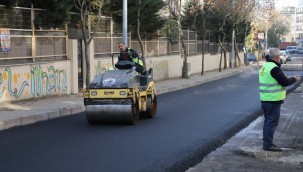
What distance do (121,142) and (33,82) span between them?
7907 millimetres

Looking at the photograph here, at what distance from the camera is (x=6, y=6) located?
49.7 feet

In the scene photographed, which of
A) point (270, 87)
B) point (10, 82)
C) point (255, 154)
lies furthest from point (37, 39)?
point (255, 154)

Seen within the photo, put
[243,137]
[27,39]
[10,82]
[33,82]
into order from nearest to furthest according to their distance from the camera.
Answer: [243,137]
[10,82]
[33,82]
[27,39]

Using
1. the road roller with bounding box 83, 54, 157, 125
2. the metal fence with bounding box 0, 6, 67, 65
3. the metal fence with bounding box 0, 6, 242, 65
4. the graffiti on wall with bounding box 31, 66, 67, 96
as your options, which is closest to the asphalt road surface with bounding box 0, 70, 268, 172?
the road roller with bounding box 83, 54, 157, 125

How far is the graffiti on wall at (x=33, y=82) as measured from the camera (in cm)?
1511

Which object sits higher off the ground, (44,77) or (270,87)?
(270,87)

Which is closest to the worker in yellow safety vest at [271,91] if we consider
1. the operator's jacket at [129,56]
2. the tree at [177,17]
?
the operator's jacket at [129,56]

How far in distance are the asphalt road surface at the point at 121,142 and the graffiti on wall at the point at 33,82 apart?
293cm

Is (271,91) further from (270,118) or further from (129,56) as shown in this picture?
(129,56)

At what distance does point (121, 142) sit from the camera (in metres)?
9.45

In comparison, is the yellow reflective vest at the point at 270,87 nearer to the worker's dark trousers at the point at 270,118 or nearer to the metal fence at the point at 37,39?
the worker's dark trousers at the point at 270,118

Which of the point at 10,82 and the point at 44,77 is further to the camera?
the point at 44,77

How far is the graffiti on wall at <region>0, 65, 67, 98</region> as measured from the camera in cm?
1511

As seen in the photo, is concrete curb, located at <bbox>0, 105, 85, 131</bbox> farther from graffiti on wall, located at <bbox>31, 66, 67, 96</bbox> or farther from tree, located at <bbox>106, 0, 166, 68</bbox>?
tree, located at <bbox>106, 0, 166, 68</bbox>
